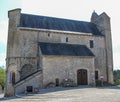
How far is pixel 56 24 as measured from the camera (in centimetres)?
3161

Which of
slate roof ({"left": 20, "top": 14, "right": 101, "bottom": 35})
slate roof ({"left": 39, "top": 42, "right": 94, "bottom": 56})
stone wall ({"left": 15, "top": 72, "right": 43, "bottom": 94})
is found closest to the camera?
stone wall ({"left": 15, "top": 72, "right": 43, "bottom": 94})

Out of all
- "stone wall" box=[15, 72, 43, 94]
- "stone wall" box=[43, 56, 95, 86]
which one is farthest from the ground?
"stone wall" box=[43, 56, 95, 86]

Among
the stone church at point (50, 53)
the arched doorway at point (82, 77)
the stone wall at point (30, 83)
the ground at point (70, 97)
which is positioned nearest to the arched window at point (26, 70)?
the stone church at point (50, 53)

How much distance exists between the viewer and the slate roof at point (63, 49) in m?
26.4

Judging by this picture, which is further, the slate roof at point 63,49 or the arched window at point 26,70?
the arched window at point 26,70

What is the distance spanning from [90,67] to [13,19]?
43.1 feet

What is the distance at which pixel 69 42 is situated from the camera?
30000 mm

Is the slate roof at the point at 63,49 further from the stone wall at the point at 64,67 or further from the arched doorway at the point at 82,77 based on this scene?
the arched doorway at the point at 82,77

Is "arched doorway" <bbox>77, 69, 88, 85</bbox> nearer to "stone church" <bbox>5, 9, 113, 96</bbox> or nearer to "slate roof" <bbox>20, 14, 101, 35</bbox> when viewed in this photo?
"stone church" <bbox>5, 9, 113, 96</bbox>

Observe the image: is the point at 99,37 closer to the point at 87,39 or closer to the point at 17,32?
the point at 87,39

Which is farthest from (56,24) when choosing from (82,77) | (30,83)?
(30,83)

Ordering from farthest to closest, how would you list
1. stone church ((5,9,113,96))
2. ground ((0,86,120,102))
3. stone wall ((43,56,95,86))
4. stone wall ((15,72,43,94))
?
stone church ((5,9,113,96)) → stone wall ((43,56,95,86)) → stone wall ((15,72,43,94)) → ground ((0,86,120,102))

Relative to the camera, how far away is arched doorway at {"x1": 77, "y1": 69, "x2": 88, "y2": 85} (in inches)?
1069

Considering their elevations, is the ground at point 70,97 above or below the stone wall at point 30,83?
below
